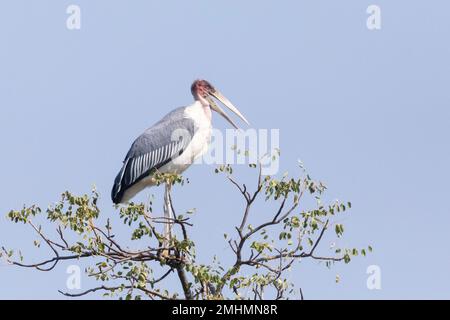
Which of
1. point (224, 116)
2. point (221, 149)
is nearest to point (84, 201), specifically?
point (221, 149)

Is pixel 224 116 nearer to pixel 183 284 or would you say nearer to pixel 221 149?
pixel 221 149

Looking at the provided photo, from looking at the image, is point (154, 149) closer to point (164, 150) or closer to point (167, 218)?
point (164, 150)

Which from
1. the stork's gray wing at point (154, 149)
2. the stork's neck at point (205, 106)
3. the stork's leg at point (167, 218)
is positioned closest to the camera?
the stork's leg at point (167, 218)

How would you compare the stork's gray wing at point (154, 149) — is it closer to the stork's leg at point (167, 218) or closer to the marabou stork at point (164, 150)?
the marabou stork at point (164, 150)

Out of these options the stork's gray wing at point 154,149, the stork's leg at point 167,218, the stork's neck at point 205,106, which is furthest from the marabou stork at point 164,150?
the stork's leg at point 167,218

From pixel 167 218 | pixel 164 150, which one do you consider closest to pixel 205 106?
pixel 164 150

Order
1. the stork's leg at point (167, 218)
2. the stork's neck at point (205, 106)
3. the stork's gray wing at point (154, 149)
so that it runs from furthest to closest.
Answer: the stork's neck at point (205, 106) < the stork's gray wing at point (154, 149) < the stork's leg at point (167, 218)

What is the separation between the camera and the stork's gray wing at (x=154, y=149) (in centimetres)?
1833

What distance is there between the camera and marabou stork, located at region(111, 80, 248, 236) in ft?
60.2

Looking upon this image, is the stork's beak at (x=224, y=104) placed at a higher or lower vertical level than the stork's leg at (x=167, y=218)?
higher

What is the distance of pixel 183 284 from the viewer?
15.6m

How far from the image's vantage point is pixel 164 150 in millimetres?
18719
